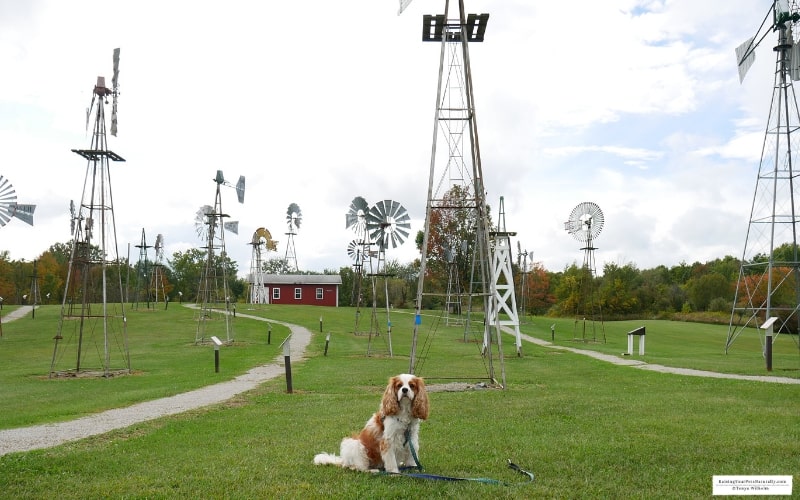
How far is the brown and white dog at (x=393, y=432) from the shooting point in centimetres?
712

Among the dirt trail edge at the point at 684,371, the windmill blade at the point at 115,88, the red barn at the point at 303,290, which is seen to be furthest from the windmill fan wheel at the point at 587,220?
the red barn at the point at 303,290

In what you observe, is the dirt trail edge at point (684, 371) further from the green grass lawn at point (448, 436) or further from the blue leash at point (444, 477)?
the blue leash at point (444, 477)

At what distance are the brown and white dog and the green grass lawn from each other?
0.74ft

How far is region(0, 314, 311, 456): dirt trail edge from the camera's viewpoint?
34.0 ft

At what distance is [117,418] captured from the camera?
12.9 metres

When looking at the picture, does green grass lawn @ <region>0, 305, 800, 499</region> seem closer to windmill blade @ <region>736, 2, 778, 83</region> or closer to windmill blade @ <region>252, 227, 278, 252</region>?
windmill blade @ <region>736, 2, 778, 83</region>

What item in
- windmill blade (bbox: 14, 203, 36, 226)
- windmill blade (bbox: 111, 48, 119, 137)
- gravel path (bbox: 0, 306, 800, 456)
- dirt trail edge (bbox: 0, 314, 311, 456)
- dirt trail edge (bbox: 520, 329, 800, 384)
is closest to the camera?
dirt trail edge (bbox: 0, 314, 311, 456)

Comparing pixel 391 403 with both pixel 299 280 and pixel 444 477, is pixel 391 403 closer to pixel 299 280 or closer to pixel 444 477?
pixel 444 477

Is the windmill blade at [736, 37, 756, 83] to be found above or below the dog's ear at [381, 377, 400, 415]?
above

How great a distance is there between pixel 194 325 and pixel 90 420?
39009 mm

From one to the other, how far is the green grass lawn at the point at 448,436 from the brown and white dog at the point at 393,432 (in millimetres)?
224

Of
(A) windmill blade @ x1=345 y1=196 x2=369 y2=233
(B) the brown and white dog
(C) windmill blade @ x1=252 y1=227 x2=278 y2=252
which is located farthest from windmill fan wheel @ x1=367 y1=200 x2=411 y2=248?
(C) windmill blade @ x1=252 y1=227 x2=278 y2=252

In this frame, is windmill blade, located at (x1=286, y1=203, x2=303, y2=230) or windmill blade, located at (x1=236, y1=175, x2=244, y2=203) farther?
windmill blade, located at (x1=286, y1=203, x2=303, y2=230)

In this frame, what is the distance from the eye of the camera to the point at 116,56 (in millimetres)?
22188
